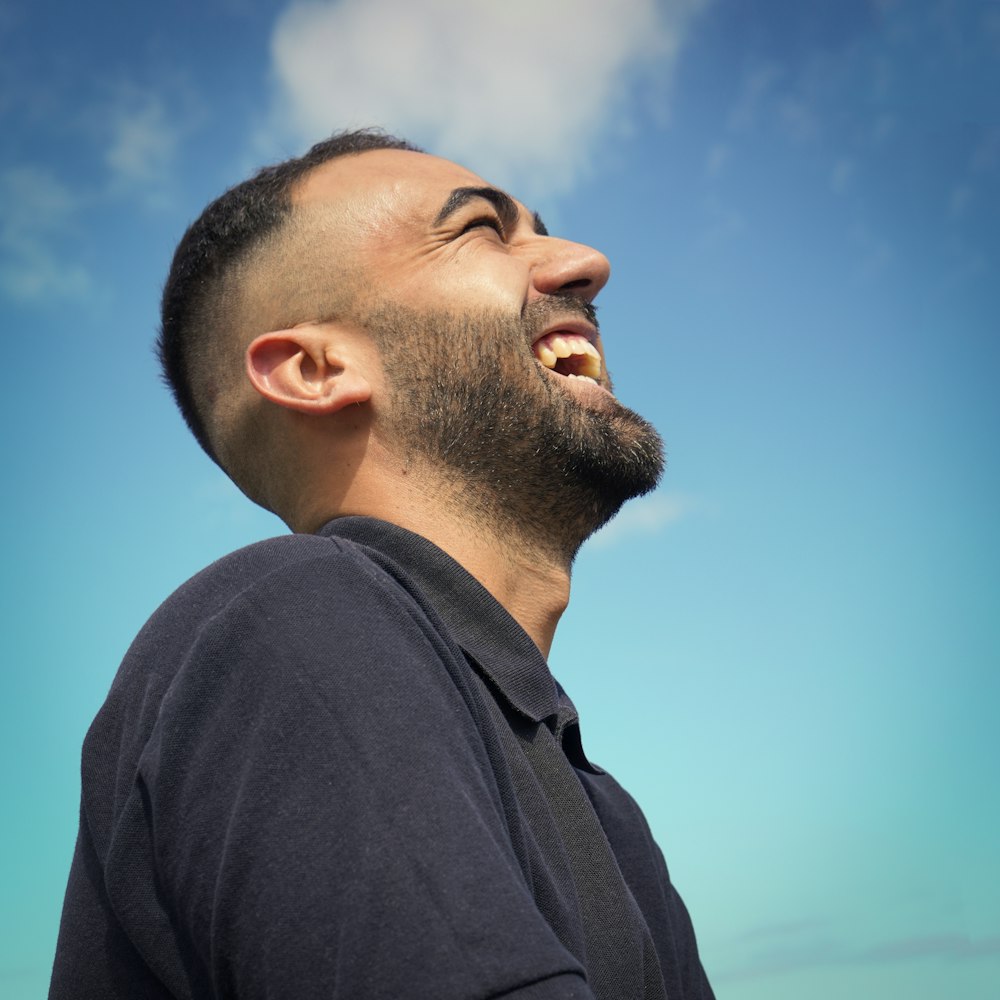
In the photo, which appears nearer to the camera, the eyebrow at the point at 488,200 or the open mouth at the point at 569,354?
the open mouth at the point at 569,354

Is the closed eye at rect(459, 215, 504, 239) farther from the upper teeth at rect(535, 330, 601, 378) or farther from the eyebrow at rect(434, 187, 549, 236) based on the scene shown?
the upper teeth at rect(535, 330, 601, 378)

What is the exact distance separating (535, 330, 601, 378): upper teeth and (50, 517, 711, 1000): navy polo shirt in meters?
1.29

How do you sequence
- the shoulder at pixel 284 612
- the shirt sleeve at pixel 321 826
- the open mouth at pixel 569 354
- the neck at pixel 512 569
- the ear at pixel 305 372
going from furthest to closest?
the open mouth at pixel 569 354
the ear at pixel 305 372
the neck at pixel 512 569
the shoulder at pixel 284 612
the shirt sleeve at pixel 321 826

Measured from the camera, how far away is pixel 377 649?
5.19 ft

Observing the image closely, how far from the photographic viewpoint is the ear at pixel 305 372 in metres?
2.92

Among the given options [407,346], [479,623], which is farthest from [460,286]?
[479,623]

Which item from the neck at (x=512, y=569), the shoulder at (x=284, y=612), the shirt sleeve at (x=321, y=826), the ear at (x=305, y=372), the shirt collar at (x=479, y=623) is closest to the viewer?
the shirt sleeve at (x=321, y=826)

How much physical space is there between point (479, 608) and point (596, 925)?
0.72m

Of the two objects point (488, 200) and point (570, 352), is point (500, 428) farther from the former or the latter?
point (488, 200)

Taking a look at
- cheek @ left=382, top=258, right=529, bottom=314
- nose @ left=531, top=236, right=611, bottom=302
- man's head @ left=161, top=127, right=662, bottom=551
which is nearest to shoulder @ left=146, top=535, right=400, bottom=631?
man's head @ left=161, top=127, right=662, bottom=551

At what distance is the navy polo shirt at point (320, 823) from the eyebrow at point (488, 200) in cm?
164

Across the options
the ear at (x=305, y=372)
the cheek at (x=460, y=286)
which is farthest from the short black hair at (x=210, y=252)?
the cheek at (x=460, y=286)

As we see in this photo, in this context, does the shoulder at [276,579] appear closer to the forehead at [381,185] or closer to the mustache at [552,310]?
the mustache at [552,310]

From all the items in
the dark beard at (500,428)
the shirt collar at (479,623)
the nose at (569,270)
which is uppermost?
the nose at (569,270)
